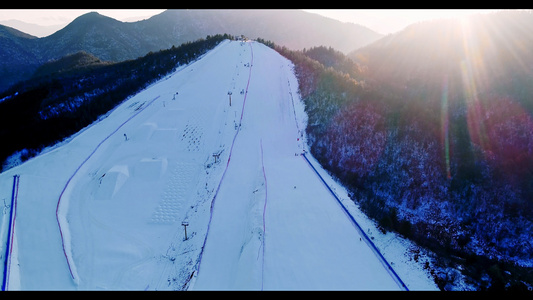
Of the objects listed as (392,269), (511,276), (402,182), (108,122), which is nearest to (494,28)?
(402,182)

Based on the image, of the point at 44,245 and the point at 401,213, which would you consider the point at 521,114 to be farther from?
the point at 44,245

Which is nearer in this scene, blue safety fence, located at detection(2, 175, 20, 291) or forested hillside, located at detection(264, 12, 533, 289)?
blue safety fence, located at detection(2, 175, 20, 291)

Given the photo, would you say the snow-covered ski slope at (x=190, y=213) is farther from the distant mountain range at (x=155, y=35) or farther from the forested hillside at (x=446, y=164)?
the distant mountain range at (x=155, y=35)

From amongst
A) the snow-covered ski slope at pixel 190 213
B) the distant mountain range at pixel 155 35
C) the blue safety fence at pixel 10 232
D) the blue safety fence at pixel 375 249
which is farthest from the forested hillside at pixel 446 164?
the distant mountain range at pixel 155 35

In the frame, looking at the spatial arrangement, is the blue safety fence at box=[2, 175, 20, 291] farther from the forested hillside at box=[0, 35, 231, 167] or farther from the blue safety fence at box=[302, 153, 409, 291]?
the blue safety fence at box=[302, 153, 409, 291]

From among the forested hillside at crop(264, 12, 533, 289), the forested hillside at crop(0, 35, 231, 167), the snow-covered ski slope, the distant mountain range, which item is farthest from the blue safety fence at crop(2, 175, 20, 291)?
the distant mountain range

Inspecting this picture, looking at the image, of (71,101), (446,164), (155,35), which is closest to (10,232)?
(446,164)
